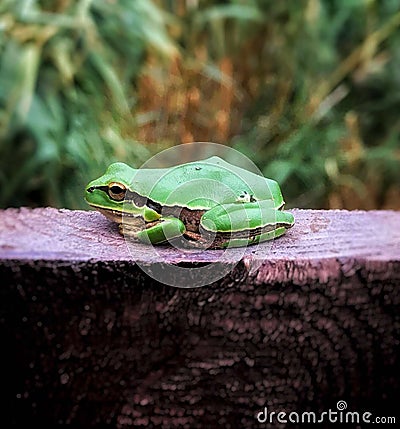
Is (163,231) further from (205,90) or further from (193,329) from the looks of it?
(205,90)

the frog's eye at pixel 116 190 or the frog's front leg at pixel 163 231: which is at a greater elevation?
the frog's eye at pixel 116 190

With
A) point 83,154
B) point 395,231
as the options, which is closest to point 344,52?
point 83,154

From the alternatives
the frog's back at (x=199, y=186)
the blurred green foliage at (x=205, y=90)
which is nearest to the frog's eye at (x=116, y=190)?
the frog's back at (x=199, y=186)

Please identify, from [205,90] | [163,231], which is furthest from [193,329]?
[205,90]

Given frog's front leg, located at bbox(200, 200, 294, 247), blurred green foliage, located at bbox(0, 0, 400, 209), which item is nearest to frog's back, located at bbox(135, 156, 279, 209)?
frog's front leg, located at bbox(200, 200, 294, 247)

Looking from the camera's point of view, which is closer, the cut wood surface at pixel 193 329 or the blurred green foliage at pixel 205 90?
the cut wood surface at pixel 193 329

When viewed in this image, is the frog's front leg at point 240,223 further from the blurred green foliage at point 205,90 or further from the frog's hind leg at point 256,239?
the blurred green foliage at point 205,90

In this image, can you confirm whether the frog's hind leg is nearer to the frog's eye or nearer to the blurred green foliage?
the frog's eye
